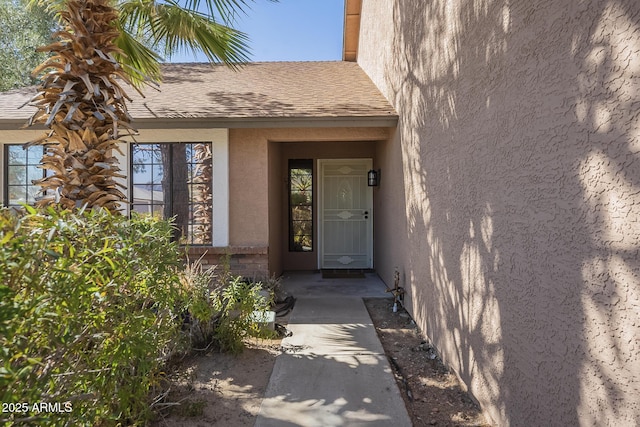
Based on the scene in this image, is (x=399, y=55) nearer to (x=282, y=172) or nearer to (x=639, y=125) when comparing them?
(x=282, y=172)

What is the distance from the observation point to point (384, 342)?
5.07 meters

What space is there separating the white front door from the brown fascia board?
301cm

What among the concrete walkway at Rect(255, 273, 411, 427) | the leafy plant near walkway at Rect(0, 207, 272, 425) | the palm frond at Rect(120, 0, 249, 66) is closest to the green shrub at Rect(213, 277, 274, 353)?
the concrete walkway at Rect(255, 273, 411, 427)

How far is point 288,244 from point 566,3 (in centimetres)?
852

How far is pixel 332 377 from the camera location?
3.93 m

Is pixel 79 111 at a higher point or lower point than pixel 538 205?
higher

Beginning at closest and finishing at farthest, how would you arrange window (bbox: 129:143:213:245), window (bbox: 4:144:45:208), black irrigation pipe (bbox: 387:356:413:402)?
black irrigation pipe (bbox: 387:356:413:402)
window (bbox: 129:143:213:245)
window (bbox: 4:144:45:208)

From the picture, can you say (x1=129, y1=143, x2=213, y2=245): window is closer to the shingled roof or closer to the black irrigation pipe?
the shingled roof

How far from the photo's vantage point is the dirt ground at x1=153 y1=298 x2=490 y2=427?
322cm

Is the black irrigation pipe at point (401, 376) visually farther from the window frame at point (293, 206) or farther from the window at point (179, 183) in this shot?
the window frame at point (293, 206)

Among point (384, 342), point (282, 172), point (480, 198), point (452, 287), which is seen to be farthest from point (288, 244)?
point (480, 198)

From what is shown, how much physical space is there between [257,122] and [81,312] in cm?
539

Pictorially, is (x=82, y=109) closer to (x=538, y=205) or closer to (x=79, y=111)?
(x=79, y=111)

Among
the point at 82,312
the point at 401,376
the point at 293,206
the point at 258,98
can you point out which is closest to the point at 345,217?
the point at 293,206
